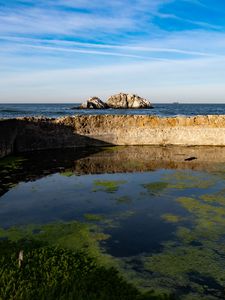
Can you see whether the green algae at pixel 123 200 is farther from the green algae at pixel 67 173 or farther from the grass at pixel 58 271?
the green algae at pixel 67 173

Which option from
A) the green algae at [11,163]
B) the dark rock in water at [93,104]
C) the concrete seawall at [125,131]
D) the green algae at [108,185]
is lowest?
the green algae at [108,185]

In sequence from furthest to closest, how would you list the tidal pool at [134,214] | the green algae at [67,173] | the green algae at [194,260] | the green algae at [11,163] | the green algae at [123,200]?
the green algae at [11,163] < the green algae at [67,173] < the green algae at [123,200] < the tidal pool at [134,214] < the green algae at [194,260]

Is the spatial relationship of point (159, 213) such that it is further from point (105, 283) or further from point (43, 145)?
point (43, 145)

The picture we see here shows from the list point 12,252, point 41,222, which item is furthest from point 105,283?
point 41,222

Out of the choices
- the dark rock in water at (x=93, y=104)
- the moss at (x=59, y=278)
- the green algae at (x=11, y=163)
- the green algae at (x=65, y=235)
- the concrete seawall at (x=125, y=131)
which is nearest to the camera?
the moss at (x=59, y=278)

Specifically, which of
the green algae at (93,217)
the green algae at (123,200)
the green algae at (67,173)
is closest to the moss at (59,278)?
the green algae at (93,217)

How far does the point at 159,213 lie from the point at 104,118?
18.1 meters

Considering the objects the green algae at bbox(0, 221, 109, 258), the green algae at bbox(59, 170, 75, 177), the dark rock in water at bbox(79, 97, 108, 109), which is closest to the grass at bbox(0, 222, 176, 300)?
the green algae at bbox(0, 221, 109, 258)

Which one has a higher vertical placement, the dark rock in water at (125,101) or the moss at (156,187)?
the dark rock in water at (125,101)

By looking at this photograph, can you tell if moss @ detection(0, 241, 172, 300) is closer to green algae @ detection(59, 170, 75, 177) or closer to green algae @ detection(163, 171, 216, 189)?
green algae @ detection(163, 171, 216, 189)

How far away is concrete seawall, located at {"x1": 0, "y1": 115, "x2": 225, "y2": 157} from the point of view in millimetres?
28938

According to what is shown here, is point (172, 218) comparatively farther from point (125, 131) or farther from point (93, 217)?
point (125, 131)

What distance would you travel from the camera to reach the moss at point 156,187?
1609 centimetres

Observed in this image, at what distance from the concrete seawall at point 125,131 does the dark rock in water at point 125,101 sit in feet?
244
